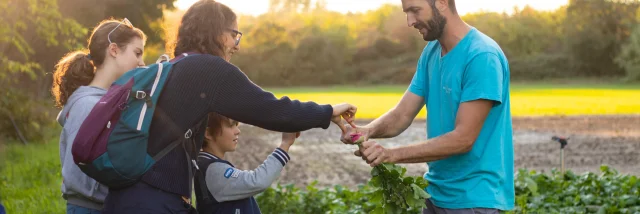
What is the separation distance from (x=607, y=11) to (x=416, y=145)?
78.7m

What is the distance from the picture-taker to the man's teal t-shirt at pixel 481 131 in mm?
3760

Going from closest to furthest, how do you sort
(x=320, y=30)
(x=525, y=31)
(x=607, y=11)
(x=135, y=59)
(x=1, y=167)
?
(x=135, y=59)
(x=1, y=167)
(x=607, y=11)
(x=525, y=31)
(x=320, y=30)

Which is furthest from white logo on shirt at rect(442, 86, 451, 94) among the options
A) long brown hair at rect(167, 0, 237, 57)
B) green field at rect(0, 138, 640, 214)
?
green field at rect(0, 138, 640, 214)

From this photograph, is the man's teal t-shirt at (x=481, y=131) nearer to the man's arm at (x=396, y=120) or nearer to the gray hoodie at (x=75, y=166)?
the man's arm at (x=396, y=120)

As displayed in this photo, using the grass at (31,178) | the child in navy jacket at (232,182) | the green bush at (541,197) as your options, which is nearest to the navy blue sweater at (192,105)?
the child in navy jacket at (232,182)

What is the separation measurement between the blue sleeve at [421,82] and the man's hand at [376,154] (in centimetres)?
40

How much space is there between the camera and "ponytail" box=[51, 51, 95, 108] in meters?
4.51

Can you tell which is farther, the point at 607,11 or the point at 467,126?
the point at 607,11

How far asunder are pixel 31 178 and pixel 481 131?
352 inches

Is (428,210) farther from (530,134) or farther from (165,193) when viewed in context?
(530,134)

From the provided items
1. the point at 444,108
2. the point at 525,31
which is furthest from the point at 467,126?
the point at 525,31

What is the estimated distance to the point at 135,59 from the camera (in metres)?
4.32

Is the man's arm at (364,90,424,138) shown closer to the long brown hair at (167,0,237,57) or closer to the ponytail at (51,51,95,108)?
the long brown hair at (167,0,237,57)

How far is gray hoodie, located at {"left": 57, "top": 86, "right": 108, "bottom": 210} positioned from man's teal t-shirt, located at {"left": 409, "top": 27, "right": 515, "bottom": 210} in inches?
65.5
